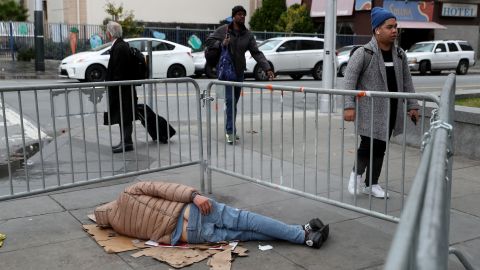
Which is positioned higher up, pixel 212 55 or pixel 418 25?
pixel 418 25

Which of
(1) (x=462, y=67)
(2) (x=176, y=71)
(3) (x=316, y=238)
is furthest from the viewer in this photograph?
(1) (x=462, y=67)

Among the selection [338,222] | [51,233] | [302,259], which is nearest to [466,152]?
[338,222]

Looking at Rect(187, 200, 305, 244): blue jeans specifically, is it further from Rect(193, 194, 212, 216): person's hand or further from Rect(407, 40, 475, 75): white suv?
Rect(407, 40, 475, 75): white suv

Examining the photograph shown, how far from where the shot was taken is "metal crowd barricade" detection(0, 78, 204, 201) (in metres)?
4.88

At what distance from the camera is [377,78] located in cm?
513

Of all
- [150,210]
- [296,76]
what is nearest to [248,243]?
[150,210]

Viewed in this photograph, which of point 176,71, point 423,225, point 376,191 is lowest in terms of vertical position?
point 376,191

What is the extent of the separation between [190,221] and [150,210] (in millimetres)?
317

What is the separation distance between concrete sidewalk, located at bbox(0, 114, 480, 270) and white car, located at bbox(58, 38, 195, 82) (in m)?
12.1

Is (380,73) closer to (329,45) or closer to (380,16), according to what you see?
(380,16)

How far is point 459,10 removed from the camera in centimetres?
3497

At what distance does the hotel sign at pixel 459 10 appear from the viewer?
34.6 meters

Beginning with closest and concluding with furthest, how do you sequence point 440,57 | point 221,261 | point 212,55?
point 221,261 → point 212,55 → point 440,57

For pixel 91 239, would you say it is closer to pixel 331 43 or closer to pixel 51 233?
pixel 51 233
